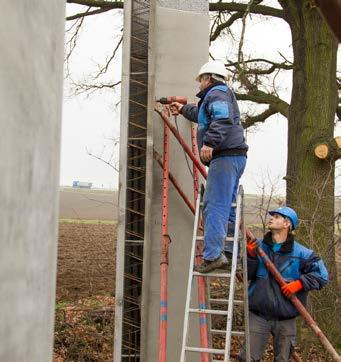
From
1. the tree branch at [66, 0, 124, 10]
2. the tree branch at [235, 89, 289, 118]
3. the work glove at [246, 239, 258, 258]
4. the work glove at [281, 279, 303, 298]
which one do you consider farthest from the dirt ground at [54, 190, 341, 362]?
the tree branch at [66, 0, 124, 10]

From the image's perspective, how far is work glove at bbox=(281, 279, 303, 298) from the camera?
565 cm

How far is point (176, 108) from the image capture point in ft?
20.6

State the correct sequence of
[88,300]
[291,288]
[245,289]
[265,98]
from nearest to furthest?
[245,289] → [291,288] → [88,300] → [265,98]

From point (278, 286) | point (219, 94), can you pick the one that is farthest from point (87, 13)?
point (278, 286)

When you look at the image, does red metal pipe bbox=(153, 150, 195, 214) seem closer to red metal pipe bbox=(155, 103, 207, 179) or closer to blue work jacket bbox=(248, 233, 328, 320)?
red metal pipe bbox=(155, 103, 207, 179)

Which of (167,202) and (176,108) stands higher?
(176,108)

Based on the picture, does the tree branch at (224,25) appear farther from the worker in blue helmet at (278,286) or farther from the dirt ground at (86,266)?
the worker in blue helmet at (278,286)

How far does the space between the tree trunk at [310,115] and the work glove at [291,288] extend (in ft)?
10.5

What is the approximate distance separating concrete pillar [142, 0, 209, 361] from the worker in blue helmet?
1084mm

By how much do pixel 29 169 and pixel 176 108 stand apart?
18.1 feet

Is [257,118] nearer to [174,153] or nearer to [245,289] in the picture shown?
[174,153]

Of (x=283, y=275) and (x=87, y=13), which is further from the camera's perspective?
(x=87, y=13)

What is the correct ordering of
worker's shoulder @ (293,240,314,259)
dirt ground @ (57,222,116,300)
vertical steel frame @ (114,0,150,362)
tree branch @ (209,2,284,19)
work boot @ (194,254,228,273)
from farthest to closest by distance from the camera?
dirt ground @ (57,222,116,300) < tree branch @ (209,2,284,19) < vertical steel frame @ (114,0,150,362) < worker's shoulder @ (293,240,314,259) < work boot @ (194,254,228,273)

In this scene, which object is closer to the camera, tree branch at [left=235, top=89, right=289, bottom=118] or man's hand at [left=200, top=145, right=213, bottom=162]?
man's hand at [left=200, top=145, right=213, bottom=162]
